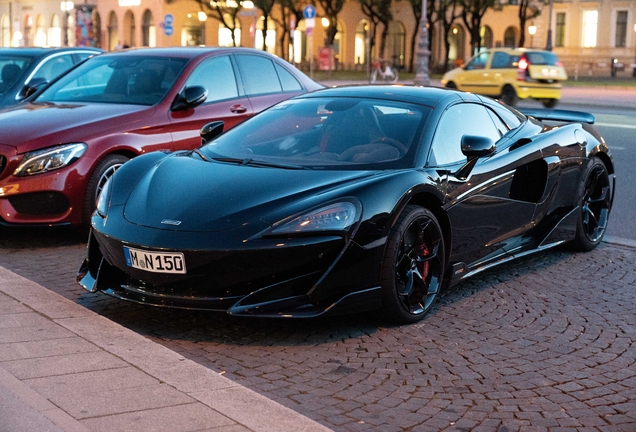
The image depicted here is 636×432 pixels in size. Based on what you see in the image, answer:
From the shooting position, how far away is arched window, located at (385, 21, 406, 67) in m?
77.2

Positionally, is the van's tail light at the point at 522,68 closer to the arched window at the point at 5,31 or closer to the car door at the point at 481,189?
the car door at the point at 481,189

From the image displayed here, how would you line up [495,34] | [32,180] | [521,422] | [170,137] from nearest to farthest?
[521,422]
[32,180]
[170,137]
[495,34]

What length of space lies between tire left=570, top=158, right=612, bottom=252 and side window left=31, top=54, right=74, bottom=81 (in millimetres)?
6923

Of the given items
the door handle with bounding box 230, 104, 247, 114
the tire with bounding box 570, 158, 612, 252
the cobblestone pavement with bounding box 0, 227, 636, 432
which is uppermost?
the door handle with bounding box 230, 104, 247, 114

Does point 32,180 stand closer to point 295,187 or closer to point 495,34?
point 295,187

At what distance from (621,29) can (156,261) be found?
69.4 metres

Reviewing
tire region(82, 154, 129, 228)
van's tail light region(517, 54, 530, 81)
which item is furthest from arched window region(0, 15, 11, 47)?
tire region(82, 154, 129, 228)

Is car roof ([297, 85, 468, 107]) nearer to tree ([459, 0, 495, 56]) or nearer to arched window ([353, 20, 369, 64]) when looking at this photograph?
tree ([459, 0, 495, 56])

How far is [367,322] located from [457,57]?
74298mm

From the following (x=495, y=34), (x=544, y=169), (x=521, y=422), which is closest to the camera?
(x=521, y=422)

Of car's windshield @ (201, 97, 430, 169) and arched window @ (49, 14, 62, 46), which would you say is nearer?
car's windshield @ (201, 97, 430, 169)

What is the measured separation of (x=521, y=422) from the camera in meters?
4.12

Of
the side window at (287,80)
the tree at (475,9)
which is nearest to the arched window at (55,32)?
the tree at (475,9)

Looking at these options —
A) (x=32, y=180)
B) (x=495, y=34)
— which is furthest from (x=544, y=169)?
(x=495, y=34)
